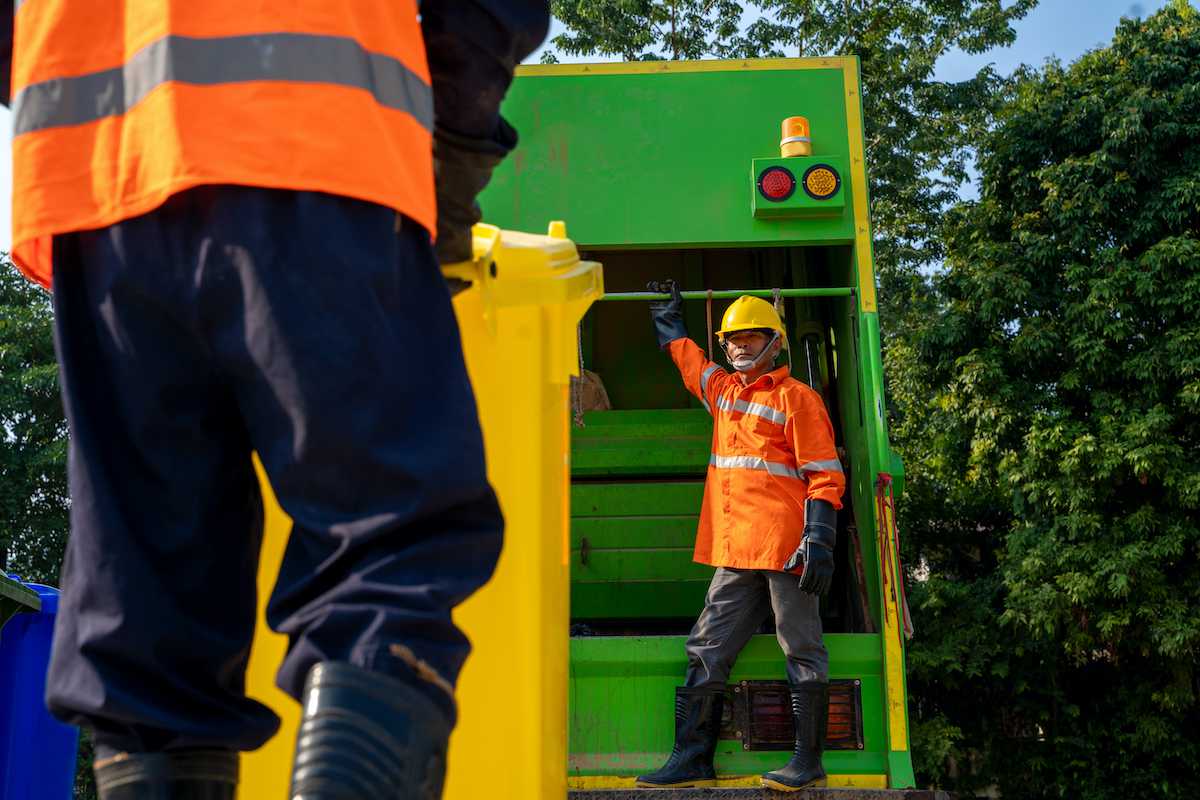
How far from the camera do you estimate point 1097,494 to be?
32.8 ft

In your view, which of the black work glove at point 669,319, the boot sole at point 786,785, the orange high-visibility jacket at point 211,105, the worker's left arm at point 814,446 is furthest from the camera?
the black work glove at point 669,319

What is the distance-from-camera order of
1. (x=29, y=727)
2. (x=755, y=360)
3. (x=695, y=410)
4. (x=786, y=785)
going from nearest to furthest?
(x=29, y=727), (x=786, y=785), (x=755, y=360), (x=695, y=410)

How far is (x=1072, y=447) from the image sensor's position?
10.1 m

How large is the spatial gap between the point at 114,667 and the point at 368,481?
0.30 m

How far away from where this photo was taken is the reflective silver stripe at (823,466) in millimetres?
4133

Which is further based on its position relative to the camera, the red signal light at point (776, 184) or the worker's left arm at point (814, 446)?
the red signal light at point (776, 184)

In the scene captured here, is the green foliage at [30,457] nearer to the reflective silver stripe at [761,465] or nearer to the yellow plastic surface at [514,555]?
the reflective silver stripe at [761,465]

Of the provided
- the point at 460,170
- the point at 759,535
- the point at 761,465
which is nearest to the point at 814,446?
the point at 761,465

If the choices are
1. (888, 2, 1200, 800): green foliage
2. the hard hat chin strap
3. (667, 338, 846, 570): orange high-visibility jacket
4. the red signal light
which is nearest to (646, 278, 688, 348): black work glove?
the hard hat chin strap

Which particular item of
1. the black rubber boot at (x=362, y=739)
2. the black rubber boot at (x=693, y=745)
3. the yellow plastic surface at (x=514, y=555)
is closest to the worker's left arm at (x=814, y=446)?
the black rubber boot at (x=693, y=745)

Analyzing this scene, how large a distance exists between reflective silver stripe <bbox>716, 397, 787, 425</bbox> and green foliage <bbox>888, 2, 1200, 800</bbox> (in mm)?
6088

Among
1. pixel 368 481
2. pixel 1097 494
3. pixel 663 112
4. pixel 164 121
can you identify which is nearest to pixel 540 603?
pixel 368 481

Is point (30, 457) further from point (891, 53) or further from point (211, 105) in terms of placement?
point (211, 105)

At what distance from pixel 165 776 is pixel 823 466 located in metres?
3.26
